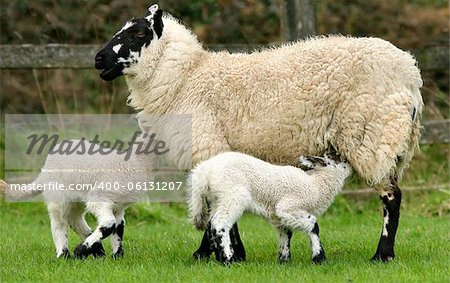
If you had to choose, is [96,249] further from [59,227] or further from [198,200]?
[198,200]

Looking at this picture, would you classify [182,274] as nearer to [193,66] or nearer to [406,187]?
[193,66]

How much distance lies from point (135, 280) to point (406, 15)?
9310 millimetres

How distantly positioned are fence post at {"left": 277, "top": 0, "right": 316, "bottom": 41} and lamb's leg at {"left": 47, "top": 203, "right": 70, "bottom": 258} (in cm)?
458

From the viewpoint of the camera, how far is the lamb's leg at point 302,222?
7.04 metres

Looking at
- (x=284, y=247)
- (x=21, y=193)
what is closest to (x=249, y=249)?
(x=284, y=247)

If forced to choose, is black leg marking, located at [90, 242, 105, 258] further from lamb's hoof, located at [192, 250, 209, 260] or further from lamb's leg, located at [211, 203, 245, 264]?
lamb's leg, located at [211, 203, 245, 264]

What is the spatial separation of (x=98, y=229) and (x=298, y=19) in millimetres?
4857

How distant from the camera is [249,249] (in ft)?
27.2

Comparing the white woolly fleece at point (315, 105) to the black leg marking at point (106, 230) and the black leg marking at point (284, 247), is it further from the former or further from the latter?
the black leg marking at point (106, 230)

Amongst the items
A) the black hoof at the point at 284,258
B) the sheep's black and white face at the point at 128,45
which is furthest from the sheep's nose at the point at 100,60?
the black hoof at the point at 284,258

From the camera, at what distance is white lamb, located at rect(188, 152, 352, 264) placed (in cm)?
690

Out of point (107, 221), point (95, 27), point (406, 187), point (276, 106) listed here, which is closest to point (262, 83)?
point (276, 106)

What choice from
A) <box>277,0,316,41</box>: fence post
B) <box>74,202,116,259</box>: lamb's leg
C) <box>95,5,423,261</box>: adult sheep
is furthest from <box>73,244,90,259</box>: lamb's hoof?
<box>277,0,316,41</box>: fence post

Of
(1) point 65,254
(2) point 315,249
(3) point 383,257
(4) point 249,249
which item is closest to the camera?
(2) point 315,249
